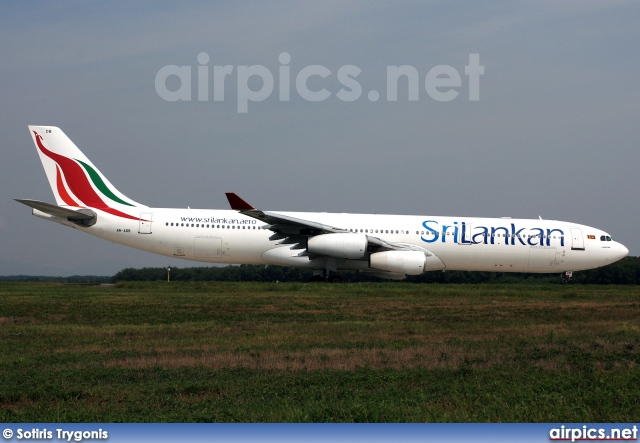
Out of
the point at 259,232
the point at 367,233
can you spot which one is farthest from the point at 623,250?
the point at 259,232

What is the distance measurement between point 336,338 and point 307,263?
16725mm

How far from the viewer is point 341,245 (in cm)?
2791

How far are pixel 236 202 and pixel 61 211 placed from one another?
7.03 meters

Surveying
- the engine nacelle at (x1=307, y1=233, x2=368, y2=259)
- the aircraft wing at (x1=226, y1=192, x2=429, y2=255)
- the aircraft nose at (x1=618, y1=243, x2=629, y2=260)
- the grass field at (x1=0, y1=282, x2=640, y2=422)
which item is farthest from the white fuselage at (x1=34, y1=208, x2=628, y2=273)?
the grass field at (x1=0, y1=282, x2=640, y2=422)

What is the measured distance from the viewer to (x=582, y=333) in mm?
14062

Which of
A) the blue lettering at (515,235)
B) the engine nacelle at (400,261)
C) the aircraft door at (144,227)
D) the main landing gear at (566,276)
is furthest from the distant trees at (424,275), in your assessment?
the aircraft door at (144,227)

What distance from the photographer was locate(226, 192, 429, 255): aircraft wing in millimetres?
27578

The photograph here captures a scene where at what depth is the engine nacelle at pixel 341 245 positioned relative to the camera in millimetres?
27922

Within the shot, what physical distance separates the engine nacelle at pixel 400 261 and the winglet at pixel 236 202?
5.13 meters

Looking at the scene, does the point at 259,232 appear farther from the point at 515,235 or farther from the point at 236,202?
the point at 515,235

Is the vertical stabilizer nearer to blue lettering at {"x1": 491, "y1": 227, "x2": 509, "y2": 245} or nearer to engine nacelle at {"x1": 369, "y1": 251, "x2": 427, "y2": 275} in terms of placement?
engine nacelle at {"x1": 369, "y1": 251, "x2": 427, "y2": 275}

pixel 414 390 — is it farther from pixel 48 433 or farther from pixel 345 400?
pixel 48 433

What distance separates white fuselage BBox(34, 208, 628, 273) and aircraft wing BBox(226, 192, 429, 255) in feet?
1.20

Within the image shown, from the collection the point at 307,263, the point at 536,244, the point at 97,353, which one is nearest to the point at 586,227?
the point at 536,244
